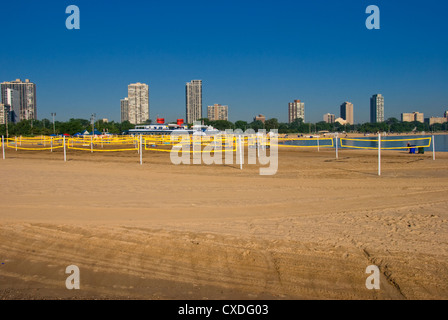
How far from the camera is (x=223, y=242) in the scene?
19.9 ft

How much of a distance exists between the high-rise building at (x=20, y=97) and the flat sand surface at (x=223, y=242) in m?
185

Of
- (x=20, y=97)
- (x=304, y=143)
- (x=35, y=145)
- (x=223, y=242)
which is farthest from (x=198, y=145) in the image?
(x=20, y=97)

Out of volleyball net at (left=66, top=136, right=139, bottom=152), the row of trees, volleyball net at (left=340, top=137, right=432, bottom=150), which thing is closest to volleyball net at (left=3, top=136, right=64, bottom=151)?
volleyball net at (left=66, top=136, right=139, bottom=152)

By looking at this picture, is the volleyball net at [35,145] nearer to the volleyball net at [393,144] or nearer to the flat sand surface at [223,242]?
the flat sand surface at [223,242]

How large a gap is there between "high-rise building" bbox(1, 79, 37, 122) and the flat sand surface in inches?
7284

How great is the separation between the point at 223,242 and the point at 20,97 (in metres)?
202

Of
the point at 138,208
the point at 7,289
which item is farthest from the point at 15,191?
the point at 7,289

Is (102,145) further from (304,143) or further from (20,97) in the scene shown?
(20,97)

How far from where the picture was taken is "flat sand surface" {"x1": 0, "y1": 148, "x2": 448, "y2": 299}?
4.46 meters

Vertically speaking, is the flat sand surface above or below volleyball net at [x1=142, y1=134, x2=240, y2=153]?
below
